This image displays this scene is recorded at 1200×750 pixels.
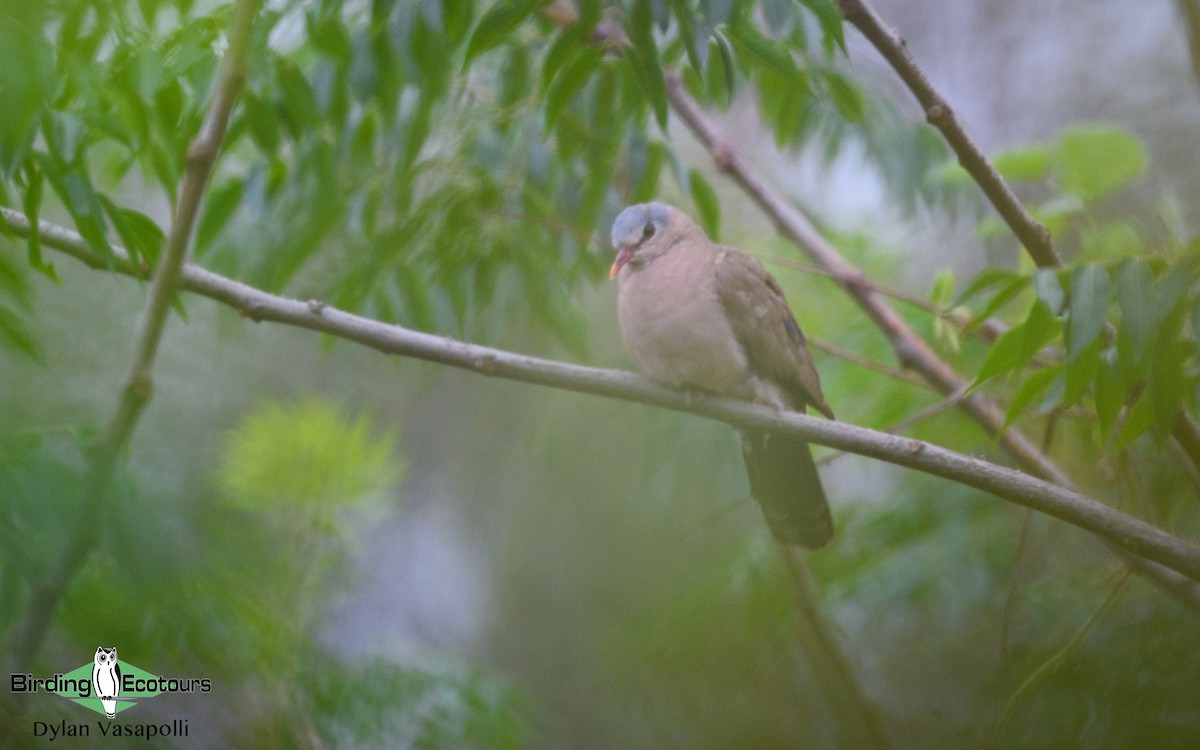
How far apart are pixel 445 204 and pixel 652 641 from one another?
140 cm

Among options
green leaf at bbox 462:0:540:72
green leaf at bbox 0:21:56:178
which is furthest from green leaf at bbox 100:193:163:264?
green leaf at bbox 462:0:540:72

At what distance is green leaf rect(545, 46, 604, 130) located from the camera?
62.5 inches

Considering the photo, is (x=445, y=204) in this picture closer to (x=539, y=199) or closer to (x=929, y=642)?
(x=539, y=199)

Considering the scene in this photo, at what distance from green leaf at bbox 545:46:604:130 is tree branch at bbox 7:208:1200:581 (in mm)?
425

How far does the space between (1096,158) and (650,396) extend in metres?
1.04

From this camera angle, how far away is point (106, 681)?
1647 millimetres

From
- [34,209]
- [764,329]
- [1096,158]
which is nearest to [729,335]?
[764,329]

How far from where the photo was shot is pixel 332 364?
3678mm

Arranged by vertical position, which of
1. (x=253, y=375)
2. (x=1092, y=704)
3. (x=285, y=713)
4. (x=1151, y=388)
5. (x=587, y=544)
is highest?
(x=253, y=375)

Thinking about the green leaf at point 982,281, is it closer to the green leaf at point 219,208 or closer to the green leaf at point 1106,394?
the green leaf at point 1106,394

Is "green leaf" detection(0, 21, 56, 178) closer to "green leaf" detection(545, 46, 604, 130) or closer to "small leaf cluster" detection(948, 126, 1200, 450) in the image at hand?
"green leaf" detection(545, 46, 604, 130)

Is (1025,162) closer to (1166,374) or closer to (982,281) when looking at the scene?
(982,281)

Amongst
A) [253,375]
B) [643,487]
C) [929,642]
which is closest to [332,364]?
[253,375]

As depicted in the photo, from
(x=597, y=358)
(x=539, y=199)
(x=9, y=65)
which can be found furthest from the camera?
(x=597, y=358)
